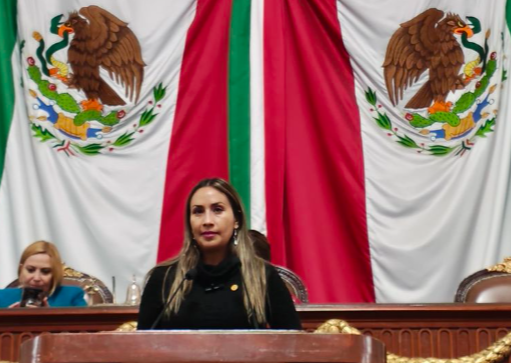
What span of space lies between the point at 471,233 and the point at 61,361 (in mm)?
4124

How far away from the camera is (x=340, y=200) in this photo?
6.43 m

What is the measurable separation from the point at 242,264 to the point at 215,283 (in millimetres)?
103

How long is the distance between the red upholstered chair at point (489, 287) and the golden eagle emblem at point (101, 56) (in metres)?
2.60

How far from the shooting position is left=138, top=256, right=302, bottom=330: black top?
3178mm

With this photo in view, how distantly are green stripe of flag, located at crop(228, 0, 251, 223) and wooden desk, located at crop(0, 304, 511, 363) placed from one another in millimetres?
2104

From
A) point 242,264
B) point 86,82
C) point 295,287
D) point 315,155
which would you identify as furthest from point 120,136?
point 242,264

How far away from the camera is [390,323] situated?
4367 mm

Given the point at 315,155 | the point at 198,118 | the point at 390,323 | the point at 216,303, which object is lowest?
the point at 390,323

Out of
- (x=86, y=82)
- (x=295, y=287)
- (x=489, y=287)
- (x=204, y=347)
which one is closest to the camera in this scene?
(x=204, y=347)

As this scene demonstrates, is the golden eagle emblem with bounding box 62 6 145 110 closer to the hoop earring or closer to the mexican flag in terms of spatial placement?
the mexican flag

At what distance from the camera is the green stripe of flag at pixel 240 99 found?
6.47 m

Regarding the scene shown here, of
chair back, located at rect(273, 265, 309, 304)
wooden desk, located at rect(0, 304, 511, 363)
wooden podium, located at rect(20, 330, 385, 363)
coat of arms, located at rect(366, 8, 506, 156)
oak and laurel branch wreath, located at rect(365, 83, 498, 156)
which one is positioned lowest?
wooden desk, located at rect(0, 304, 511, 363)

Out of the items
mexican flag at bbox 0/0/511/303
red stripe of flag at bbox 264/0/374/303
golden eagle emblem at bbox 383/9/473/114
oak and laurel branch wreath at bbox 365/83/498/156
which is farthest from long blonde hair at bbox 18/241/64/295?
golden eagle emblem at bbox 383/9/473/114

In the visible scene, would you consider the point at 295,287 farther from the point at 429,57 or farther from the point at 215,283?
the point at 429,57
